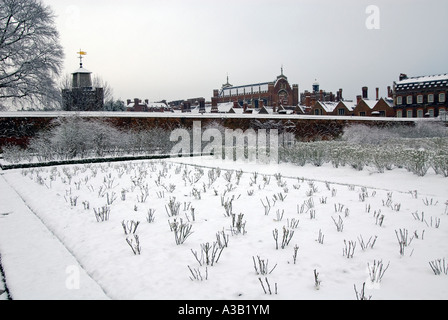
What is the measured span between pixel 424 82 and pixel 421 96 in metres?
2.17

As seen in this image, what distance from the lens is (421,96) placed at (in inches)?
1892

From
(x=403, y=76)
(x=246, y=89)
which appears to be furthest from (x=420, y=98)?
(x=246, y=89)

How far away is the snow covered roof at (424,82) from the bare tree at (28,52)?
47.4m

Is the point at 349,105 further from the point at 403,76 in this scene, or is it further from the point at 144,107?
the point at 144,107

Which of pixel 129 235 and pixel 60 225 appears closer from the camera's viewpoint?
pixel 129 235

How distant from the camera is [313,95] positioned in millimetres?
59812

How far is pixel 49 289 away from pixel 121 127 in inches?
773

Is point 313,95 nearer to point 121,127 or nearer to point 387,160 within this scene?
point 121,127

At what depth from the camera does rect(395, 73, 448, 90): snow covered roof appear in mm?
46594
